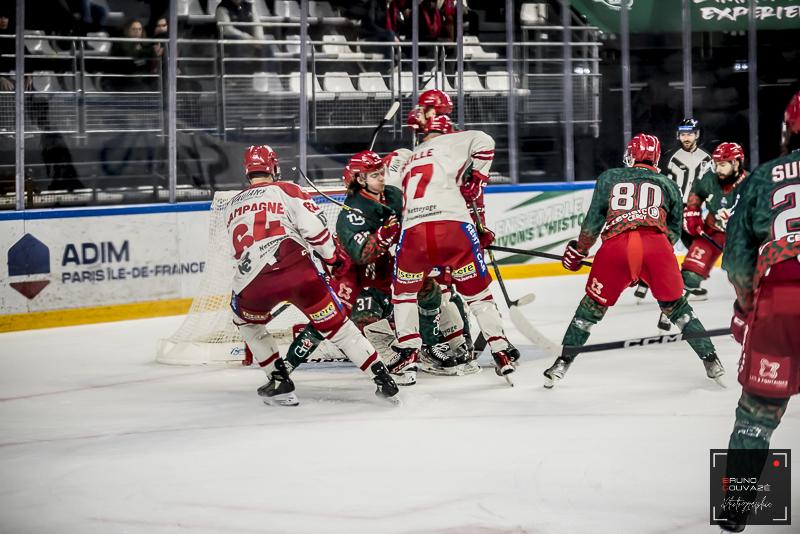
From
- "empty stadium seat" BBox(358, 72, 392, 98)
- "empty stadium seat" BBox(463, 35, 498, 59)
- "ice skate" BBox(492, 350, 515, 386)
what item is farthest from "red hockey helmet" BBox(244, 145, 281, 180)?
"empty stadium seat" BBox(463, 35, 498, 59)

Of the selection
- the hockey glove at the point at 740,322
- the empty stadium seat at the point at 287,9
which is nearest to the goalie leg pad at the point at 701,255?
the hockey glove at the point at 740,322

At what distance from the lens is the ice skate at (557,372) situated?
4.51m

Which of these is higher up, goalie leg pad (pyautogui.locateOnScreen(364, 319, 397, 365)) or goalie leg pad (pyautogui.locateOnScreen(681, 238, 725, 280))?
goalie leg pad (pyautogui.locateOnScreen(681, 238, 725, 280))

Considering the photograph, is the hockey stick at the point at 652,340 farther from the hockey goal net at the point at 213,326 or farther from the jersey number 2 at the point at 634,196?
the hockey goal net at the point at 213,326

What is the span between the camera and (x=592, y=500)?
2994mm

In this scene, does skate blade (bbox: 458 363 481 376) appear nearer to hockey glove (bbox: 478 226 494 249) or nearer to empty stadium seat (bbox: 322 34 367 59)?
hockey glove (bbox: 478 226 494 249)

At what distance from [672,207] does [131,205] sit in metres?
3.55

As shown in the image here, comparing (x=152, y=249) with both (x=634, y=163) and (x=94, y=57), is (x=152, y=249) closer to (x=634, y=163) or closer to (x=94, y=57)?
(x=94, y=57)

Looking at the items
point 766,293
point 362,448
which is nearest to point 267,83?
point 362,448

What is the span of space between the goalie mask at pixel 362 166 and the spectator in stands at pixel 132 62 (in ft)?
9.18

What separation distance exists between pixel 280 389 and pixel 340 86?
4.56 meters

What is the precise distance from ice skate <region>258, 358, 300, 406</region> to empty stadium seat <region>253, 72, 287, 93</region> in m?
3.83

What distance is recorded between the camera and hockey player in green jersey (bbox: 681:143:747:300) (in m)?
5.66

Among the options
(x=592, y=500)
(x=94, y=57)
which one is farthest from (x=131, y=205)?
(x=592, y=500)
